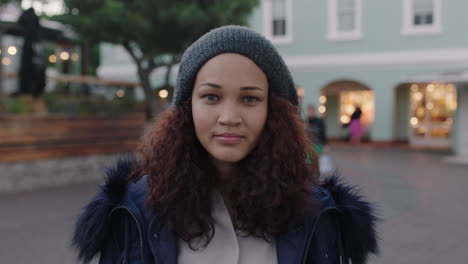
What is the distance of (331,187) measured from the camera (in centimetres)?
178

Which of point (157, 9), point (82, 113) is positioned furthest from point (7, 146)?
point (157, 9)

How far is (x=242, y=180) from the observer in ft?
5.36

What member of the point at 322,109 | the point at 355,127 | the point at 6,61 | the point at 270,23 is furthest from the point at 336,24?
the point at 6,61

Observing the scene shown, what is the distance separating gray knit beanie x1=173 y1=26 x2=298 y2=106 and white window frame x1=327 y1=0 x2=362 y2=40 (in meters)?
19.5

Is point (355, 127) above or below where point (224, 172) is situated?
below

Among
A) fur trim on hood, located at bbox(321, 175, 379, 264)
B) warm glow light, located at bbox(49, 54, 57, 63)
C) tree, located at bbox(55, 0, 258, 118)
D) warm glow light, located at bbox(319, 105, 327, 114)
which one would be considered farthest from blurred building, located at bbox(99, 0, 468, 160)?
fur trim on hood, located at bbox(321, 175, 379, 264)

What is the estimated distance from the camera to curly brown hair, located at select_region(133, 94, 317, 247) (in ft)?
5.14

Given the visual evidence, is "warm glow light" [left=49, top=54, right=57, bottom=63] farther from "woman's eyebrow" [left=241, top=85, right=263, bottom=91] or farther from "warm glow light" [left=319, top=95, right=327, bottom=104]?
"woman's eyebrow" [left=241, top=85, right=263, bottom=91]

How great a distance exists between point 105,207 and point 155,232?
0.18 meters

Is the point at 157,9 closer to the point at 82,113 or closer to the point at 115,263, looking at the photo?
the point at 82,113

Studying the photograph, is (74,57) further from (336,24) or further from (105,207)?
(105,207)

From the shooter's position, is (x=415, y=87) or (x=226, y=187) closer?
(x=226, y=187)

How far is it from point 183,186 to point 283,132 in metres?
0.37

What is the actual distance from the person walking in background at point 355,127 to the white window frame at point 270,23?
4253 millimetres
